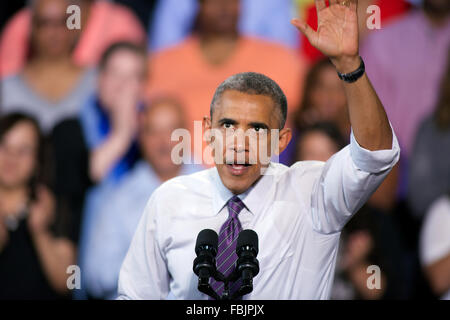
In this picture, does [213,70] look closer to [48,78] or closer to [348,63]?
[48,78]

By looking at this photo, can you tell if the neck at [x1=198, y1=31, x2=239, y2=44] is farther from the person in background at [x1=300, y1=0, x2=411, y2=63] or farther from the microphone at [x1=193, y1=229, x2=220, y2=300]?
the microphone at [x1=193, y1=229, x2=220, y2=300]

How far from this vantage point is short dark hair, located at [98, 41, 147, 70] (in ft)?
12.6

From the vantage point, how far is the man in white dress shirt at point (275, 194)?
143 centimetres

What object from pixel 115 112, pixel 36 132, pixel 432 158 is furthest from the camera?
pixel 36 132

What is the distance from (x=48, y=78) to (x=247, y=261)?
120 inches

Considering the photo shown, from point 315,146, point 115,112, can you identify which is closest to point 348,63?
point 315,146

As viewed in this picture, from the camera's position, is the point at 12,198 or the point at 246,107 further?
the point at 12,198

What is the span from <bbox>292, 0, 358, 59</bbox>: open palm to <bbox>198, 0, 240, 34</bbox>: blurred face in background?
2286mm

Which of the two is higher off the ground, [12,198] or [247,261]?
[12,198]

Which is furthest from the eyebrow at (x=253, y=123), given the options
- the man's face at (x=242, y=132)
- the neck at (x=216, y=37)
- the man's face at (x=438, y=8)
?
the man's face at (x=438, y=8)

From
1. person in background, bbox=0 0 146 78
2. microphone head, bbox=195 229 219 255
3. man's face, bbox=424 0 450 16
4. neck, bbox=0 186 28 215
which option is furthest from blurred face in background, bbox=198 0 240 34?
microphone head, bbox=195 229 219 255

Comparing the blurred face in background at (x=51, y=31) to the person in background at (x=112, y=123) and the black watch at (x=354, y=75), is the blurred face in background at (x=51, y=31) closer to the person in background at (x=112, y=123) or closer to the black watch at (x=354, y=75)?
the person in background at (x=112, y=123)

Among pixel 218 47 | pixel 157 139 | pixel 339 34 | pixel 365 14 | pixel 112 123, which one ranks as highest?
pixel 365 14

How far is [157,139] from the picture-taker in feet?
12.4
